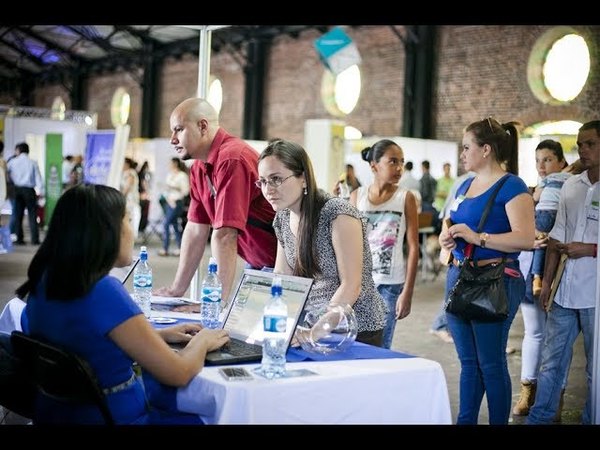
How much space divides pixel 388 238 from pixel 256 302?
5.92 ft

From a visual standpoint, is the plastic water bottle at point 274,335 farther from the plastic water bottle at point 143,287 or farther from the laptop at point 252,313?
the plastic water bottle at point 143,287

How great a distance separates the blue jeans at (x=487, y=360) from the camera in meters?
2.98

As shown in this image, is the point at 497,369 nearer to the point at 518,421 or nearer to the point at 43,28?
the point at 518,421

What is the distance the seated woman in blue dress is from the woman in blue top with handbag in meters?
1.40

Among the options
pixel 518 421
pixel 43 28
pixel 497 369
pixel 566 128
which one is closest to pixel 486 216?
pixel 497 369

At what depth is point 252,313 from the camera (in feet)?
7.68

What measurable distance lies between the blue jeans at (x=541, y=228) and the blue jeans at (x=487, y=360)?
0.97m

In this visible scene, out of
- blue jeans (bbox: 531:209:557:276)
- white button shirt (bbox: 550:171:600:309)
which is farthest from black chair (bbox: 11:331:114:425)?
blue jeans (bbox: 531:209:557:276)

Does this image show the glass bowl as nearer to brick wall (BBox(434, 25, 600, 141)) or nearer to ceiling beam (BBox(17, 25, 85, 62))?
brick wall (BBox(434, 25, 600, 141))

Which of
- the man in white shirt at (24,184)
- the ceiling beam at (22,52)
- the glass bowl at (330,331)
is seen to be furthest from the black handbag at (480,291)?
the ceiling beam at (22,52)

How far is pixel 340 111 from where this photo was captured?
1500cm

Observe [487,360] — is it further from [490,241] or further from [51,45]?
[51,45]

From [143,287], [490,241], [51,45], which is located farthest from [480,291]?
[51,45]

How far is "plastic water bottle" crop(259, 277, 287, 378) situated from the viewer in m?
1.97
